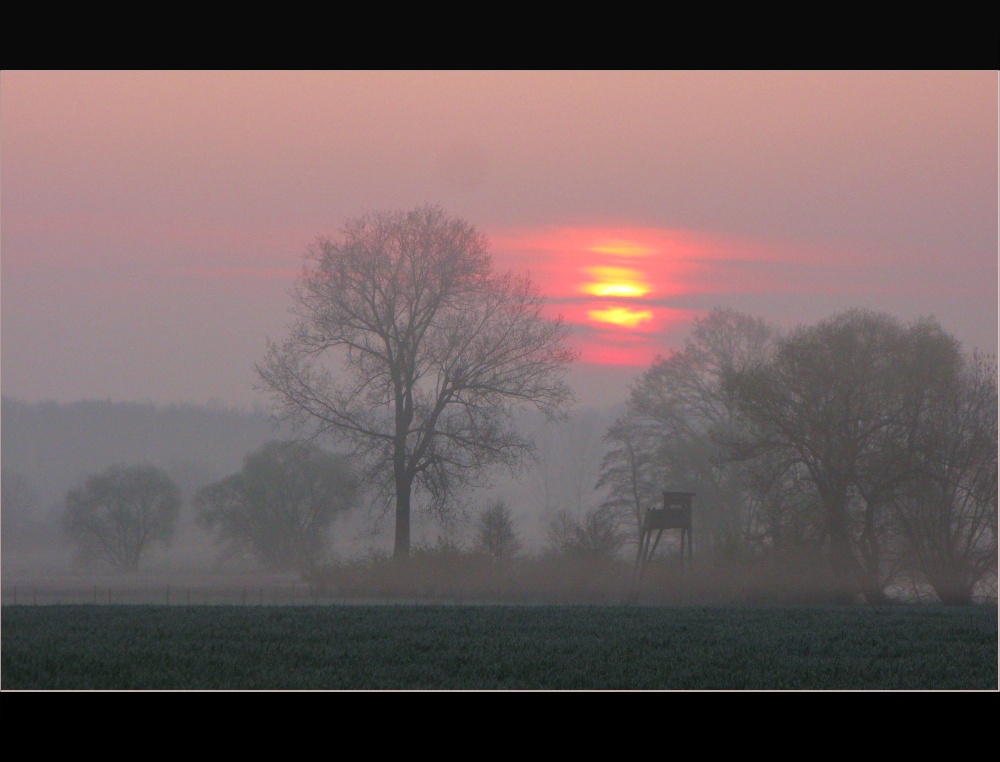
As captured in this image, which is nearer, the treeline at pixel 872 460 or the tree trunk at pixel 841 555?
the tree trunk at pixel 841 555

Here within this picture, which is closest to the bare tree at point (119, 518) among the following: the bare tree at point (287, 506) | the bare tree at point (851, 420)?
the bare tree at point (287, 506)

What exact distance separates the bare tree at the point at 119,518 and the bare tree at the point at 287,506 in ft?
29.9

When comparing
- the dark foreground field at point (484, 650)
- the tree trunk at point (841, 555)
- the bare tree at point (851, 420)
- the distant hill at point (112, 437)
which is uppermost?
the distant hill at point (112, 437)

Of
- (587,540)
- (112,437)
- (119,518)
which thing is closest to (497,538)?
(587,540)

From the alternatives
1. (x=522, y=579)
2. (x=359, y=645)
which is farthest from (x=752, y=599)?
(x=359, y=645)

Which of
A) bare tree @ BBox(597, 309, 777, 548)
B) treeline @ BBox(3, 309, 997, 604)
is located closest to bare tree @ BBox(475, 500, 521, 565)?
treeline @ BBox(3, 309, 997, 604)

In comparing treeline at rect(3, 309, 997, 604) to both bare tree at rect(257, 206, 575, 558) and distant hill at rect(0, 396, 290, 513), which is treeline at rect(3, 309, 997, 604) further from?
distant hill at rect(0, 396, 290, 513)

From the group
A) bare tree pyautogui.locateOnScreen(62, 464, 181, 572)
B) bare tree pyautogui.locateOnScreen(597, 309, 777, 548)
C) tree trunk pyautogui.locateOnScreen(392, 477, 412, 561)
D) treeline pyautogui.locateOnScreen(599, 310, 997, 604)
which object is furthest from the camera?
bare tree pyautogui.locateOnScreen(62, 464, 181, 572)

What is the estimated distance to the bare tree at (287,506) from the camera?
173ft

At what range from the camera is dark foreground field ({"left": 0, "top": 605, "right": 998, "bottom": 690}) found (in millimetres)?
15281

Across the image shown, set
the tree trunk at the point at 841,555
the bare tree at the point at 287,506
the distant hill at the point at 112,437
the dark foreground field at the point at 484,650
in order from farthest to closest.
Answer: the distant hill at the point at 112,437, the bare tree at the point at 287,506, the tree trunk at the point at 841,555, the dark foreground field at the point at 484,650

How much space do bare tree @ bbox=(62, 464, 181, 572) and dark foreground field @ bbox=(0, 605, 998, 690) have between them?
3972 cm

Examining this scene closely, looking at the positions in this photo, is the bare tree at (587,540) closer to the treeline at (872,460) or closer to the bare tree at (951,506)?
the treeline at (872,460)
